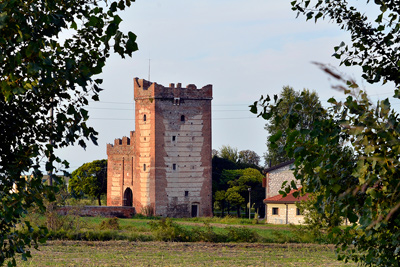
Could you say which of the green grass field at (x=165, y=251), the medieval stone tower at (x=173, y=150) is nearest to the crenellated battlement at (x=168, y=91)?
the medieval stone tower at (x=173, y=150)

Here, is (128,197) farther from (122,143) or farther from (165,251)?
(165,251)

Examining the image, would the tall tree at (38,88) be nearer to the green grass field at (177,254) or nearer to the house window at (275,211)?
the green grass field at (177,254)

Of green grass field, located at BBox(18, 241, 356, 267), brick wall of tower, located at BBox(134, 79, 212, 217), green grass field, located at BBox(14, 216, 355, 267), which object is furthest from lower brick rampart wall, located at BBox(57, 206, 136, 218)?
green grass field, located at BBox(18, 241, 356, 267)

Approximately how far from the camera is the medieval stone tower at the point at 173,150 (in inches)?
1944

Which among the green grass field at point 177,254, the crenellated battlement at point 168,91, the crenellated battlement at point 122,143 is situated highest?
the crenellated battlement at point 168,91

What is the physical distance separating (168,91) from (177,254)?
28.9 metres

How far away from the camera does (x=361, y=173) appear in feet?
13.5

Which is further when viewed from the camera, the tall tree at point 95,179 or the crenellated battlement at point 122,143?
the tall tree at point 95,179

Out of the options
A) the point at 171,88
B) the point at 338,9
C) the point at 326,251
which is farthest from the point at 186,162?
the point at 338,9

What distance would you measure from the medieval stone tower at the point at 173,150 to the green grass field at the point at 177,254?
2200 cm

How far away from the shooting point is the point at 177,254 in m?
22.7

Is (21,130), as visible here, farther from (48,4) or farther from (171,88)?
(171,88)

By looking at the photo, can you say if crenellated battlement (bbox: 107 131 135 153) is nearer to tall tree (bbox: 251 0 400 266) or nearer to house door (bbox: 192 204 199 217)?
house door (bbox: 192 204 199 217)

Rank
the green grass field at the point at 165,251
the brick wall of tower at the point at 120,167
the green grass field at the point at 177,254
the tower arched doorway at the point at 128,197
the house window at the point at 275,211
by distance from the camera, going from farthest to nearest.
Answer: the tower arched doorway at the point at 128,197 → the brick wall of tower at the point at 120,167 → the house window at the point at 275,211 → the green grass field at the point at 165,251 → the green grass field at the point at 177,254
